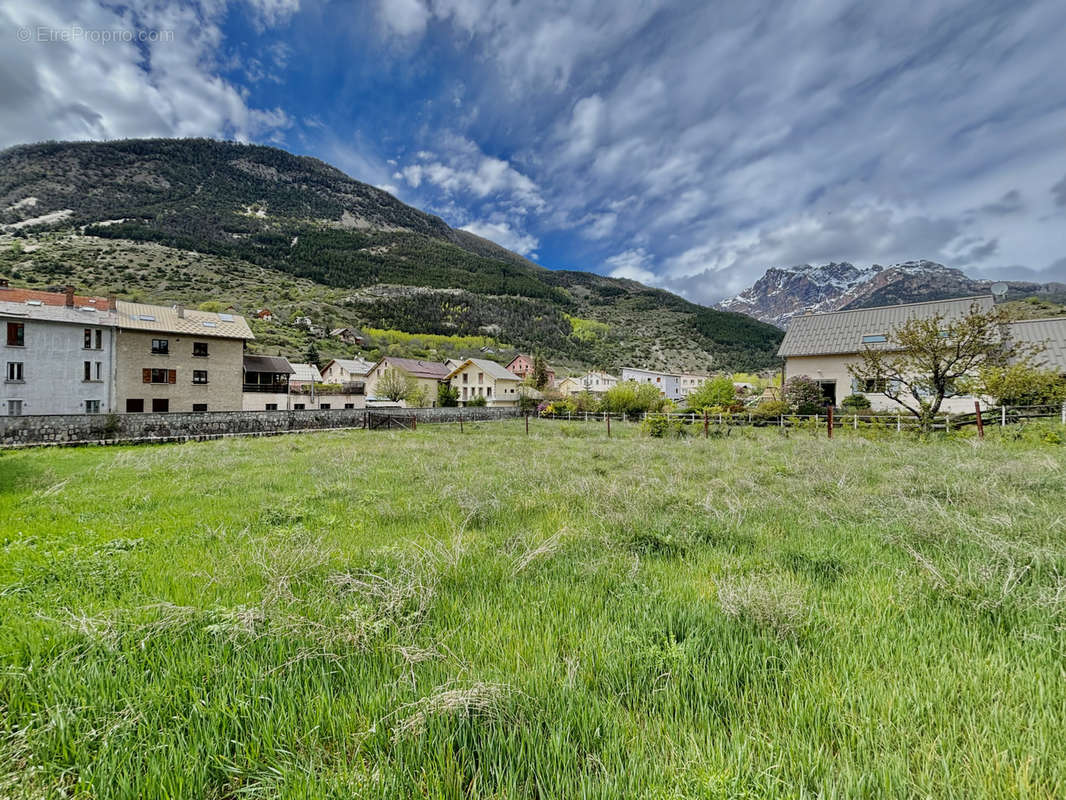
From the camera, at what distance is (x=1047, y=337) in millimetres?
25000

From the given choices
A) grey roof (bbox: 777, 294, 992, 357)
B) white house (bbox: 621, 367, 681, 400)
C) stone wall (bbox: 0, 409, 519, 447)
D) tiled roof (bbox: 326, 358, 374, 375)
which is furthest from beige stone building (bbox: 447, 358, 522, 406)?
grey roof (bbox: 777, 294, 992, 357)

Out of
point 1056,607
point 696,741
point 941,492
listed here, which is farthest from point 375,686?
point 941,492

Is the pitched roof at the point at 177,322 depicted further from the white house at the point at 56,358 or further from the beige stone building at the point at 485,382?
the beige stone building at the point at 485,382

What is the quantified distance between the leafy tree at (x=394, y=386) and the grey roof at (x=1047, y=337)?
174 ft

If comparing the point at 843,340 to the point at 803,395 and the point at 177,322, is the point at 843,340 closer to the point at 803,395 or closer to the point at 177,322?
the point at 803,395

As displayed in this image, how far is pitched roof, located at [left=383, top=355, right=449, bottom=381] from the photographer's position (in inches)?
2323

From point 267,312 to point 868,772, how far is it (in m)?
92.5

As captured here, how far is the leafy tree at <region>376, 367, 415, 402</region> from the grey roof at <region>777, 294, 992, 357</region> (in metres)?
41.1

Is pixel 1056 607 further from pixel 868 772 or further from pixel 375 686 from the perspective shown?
pixel 375 686

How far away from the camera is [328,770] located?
1.57m

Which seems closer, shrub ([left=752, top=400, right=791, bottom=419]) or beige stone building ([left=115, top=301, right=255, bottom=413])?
shrub ([left=752, top=400, right=791, bottom=419])

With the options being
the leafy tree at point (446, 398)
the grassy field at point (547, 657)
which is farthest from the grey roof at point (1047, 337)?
the leafy tree at point (446, 398)

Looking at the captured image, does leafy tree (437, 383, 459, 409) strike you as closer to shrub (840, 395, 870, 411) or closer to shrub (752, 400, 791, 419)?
shrub (752, 400, 791, 419)

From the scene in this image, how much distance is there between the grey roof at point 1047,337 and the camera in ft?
78.3
